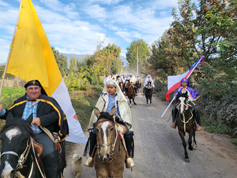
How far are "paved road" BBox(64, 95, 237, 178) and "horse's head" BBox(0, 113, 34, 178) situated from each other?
2888 millimetres

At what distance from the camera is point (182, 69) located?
53.7 ft

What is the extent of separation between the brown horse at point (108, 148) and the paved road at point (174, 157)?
1426 mm

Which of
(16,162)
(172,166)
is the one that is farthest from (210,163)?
(16,162)

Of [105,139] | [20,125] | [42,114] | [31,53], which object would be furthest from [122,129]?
[31,53]

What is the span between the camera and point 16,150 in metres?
1.81

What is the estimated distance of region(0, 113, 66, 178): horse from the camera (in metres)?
1.70

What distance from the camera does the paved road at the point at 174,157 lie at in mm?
4320

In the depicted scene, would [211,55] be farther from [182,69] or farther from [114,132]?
[114,132]

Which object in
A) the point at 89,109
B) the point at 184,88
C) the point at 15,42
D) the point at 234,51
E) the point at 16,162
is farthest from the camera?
the point at 89,109

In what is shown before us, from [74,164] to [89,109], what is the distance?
243 inches

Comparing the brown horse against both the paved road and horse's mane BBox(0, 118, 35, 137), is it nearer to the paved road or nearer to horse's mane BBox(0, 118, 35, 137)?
horse's mane BBox(0, 118, 35, 137)

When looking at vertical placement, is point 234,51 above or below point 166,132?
above

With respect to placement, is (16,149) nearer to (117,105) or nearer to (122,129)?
(122,129)

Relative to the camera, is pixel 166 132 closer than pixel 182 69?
Yes
